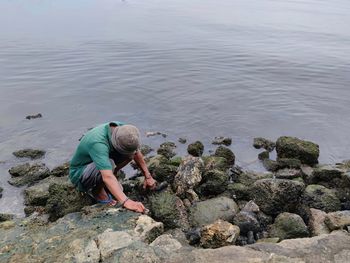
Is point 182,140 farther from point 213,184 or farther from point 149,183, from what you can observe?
point 149,183

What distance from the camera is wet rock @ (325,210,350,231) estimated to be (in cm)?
725

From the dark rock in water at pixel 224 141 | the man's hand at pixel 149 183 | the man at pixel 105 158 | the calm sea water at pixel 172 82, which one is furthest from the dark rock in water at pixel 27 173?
the dark rock in water at pixel 224 141

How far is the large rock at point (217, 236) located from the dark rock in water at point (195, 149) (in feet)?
18.2

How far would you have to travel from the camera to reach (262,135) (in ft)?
46.3

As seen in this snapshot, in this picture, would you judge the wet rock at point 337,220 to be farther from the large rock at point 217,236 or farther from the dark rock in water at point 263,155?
the dark rock in water at point 263,155

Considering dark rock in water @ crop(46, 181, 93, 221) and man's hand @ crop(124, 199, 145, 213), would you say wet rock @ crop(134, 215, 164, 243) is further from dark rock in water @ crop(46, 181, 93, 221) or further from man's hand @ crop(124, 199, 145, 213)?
dark rock in water @ crop(46, 181, 93, 221)

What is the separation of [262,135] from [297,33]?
22.6 m

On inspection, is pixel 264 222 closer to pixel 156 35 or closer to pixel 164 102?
pixel 164 102

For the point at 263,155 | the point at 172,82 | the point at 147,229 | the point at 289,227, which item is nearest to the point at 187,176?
the point at 289,227

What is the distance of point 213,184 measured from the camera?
30.1 feet

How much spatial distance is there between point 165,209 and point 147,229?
1.20m

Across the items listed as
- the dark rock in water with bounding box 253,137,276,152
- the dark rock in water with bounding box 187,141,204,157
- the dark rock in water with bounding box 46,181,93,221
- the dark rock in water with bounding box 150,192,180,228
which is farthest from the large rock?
the dark rock in water with bounding box 253,137,276,152

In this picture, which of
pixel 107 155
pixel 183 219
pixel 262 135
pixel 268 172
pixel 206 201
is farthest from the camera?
pixel 262 135

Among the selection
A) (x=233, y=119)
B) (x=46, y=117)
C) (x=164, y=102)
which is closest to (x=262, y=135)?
(x=233, y=119)
